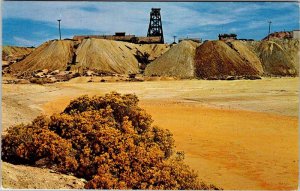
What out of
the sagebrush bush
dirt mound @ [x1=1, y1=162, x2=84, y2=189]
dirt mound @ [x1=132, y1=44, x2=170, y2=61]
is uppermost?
dirt mound @ [x1=132, y1=44, x2=170, y2=61]

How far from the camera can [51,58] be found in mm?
23312

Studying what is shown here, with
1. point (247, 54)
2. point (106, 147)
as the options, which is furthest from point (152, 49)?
point (106, 147)

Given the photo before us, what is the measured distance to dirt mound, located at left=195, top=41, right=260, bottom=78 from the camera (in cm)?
2100

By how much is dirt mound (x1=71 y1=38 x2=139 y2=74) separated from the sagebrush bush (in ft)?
49.9

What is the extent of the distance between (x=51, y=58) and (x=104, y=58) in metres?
2.59

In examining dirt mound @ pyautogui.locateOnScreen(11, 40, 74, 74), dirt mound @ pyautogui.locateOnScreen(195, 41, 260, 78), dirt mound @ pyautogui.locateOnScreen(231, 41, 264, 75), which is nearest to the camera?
dirt mound @ pyautogui.locateOnScreen(195, 41, 260, 78)

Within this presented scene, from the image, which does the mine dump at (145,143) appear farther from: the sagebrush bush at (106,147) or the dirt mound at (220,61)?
the dirt mound at (220,61)

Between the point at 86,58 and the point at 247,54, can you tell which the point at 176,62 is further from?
the point at 86,58

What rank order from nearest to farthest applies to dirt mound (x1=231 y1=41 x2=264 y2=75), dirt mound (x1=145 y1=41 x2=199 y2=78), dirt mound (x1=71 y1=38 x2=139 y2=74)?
dirt mound (x1=145 y1=41 x2=199 y2=78) < dirt mound (x1=71 y1=38 x2=139 y2=74) < dirt mound (x1=231 y1=41 x2=264 y2=75)

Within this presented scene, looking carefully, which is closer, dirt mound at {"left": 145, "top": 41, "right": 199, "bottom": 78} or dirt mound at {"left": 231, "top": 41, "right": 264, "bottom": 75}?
dirt mound at {"left": 145, "top": 41, "right": 199, "bottom": 78}

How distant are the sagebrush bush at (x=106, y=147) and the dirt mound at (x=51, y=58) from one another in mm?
14178

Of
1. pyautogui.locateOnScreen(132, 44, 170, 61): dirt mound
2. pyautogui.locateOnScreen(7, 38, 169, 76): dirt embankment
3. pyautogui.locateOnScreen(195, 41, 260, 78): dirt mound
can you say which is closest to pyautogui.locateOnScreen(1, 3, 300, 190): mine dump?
pyautogui.locateOnScreen(195, 41, 260, 78): dirt mound

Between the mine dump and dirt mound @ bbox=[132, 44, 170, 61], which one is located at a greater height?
dirt mound @ bbox=[132, 44, 170, 61]

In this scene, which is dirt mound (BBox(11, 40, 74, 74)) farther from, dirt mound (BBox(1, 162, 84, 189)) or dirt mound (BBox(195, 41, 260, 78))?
dirt mound (BBox(1, 162, 84, 189))
